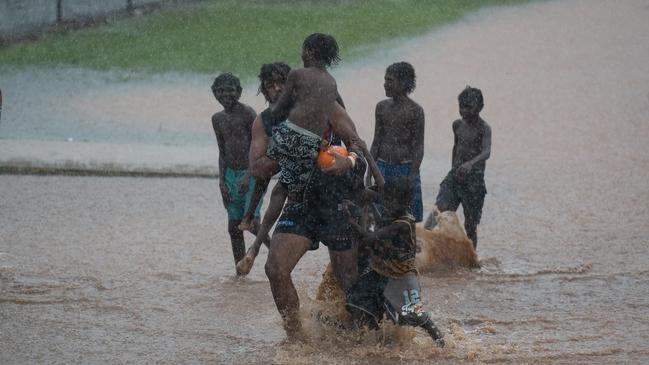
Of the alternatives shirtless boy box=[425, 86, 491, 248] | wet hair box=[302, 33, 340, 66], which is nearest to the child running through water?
wet hair box=[302, 33, 340, 66]

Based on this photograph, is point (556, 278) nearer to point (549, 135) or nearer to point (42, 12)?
point (549, 135)

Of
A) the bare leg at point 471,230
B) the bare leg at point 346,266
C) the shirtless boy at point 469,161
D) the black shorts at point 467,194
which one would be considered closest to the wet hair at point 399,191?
the bare leg at point 346,266

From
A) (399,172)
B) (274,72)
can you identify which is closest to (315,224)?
(274,72)

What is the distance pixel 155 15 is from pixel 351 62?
23.2ft

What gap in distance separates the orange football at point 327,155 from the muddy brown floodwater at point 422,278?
40.6 inches

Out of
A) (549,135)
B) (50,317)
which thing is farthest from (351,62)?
(50,317)

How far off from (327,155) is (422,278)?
221cm

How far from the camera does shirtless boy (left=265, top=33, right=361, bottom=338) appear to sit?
232 inches

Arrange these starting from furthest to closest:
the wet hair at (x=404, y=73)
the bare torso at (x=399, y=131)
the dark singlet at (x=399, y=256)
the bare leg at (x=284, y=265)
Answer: the bare torso at (x=399, y=131)
the wet hair at (x=404, y=73)
the dark singlet at (x=399, y=256)
the bare leg at (x=284, y=265)

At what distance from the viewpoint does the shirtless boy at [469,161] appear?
318 inches

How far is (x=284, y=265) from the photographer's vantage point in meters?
5.86

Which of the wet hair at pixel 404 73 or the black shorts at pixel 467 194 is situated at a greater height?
the wet hair at pixel 404 73

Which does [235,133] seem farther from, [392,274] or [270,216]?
[392,274]

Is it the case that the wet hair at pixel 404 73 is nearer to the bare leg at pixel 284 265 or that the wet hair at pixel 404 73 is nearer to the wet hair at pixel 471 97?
the wet hair at pixel 471 97
